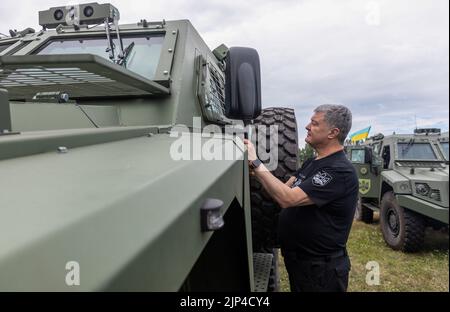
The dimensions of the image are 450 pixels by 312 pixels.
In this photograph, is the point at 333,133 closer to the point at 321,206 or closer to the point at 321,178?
the point at 321,178

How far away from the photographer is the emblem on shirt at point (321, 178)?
96.8 inches

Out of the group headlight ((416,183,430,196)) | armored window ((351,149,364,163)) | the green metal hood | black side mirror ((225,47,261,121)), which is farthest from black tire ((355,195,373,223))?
the green metal hood

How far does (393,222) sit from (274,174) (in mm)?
4995

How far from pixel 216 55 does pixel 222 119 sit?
77cm

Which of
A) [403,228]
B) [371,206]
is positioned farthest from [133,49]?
[371,206]

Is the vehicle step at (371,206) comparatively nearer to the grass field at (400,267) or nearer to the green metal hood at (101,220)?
the grass field at (400,267)

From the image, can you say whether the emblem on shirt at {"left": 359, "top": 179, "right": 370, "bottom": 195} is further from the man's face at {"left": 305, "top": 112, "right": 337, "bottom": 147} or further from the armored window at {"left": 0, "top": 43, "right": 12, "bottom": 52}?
the armored window at {"left": 0, "top": 43, "right": 12, "bottom": 52}

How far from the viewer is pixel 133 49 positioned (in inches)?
113

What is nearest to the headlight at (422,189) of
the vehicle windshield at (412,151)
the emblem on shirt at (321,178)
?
the vehicle windshield at (412,151)

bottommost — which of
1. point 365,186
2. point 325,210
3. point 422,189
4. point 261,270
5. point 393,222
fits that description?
point 393,222

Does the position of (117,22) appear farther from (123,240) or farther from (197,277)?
(123,240)

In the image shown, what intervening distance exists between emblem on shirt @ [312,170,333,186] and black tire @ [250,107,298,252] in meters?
0.41

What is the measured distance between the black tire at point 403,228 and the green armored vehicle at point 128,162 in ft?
12.5

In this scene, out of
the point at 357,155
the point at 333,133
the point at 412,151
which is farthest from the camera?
the point at 357,155
